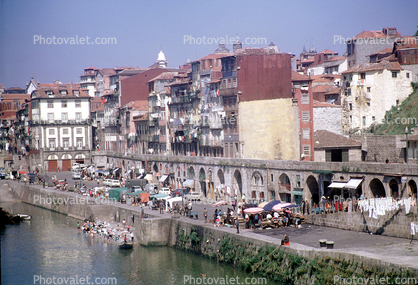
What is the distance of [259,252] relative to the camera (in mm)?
36594

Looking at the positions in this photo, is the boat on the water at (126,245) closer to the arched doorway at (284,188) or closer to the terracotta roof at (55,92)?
the arched doorway at (284,188)

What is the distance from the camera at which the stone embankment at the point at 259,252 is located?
29047 mm

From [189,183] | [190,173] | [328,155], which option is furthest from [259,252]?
[190,173]

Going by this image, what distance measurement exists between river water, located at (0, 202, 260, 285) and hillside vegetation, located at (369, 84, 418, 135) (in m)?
33.5

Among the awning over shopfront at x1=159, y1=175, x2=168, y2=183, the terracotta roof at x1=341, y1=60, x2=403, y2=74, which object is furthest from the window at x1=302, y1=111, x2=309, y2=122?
the awning over shopfront at x1=159, y1=175, x2=168, y2=183

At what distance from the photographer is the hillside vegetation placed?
66.1m

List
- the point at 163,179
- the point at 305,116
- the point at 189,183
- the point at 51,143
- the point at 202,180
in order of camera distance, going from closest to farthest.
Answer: the point at 305,116 → the point at 202,180 → the point at 189,183 → the point at 163,179 → the point at 51,143

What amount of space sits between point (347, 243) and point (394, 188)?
8319 millimetres

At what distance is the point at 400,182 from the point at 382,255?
11.7m

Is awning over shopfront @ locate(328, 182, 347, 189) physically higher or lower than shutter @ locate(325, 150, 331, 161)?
lower

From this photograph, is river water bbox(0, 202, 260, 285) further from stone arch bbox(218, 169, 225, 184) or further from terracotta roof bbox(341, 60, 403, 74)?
terracotta roof bbox(341, 60, 403, 74)

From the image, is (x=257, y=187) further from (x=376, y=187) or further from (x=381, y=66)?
(x=381, y=66)

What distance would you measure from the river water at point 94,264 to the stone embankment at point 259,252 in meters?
0.96

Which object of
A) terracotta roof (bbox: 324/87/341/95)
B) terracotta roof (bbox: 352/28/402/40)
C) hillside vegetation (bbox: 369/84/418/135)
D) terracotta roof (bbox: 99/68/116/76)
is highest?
terracotta roof (bbox: 99/68/116/76)
